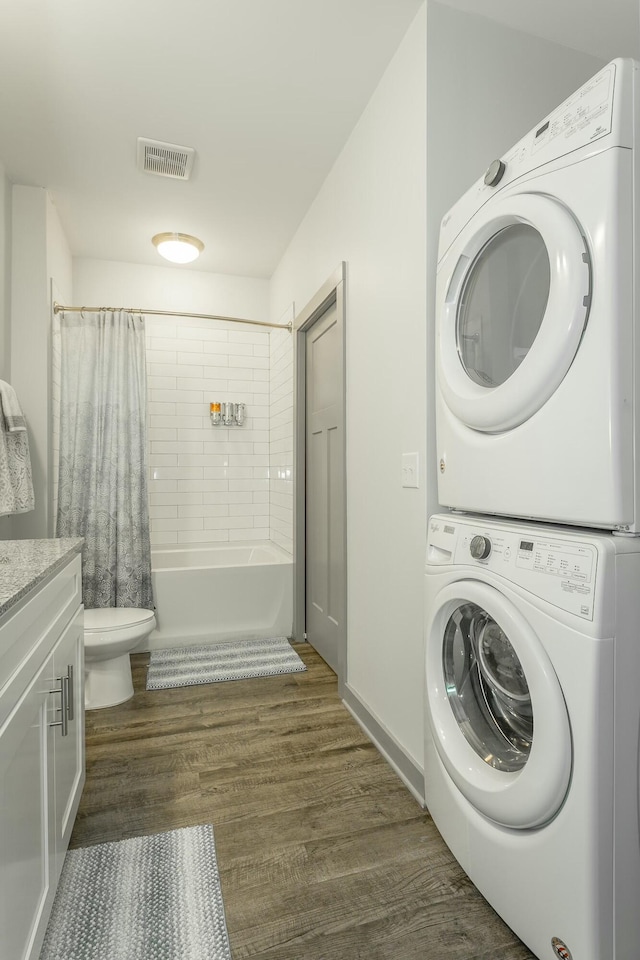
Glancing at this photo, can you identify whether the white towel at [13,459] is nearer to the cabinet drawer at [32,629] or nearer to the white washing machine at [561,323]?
the cabinet drawer at [32,629]

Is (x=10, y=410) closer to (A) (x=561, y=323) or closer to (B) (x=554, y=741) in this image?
(A) (x=561, y=323)

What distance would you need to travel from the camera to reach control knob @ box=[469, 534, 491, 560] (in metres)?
1.25

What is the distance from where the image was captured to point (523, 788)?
107 cm

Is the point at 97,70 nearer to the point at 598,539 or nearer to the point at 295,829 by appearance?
the point at 598,539

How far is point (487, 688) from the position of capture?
1342 millimetres

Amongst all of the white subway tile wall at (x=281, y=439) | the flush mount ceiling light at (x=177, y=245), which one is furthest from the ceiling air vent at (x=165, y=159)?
the white subway tile wall at (x=281, y=439)

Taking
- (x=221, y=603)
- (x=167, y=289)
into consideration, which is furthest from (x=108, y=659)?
(x=167, y=289)

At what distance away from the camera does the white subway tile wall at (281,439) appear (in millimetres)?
3533

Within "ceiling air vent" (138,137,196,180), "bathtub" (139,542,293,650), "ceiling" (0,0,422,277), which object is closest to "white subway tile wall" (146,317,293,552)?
"bathtub" (139,542,293,650)

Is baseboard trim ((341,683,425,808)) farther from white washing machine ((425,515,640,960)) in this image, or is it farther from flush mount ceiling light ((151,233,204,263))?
flush mount ceiling light ((151,233,204,263))

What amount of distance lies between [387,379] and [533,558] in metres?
1.06

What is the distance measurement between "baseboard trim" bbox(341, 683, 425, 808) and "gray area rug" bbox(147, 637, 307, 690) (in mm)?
580

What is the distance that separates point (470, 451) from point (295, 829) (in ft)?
4.05

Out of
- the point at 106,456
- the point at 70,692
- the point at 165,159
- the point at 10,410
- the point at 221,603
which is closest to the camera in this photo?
the point at 70,692
